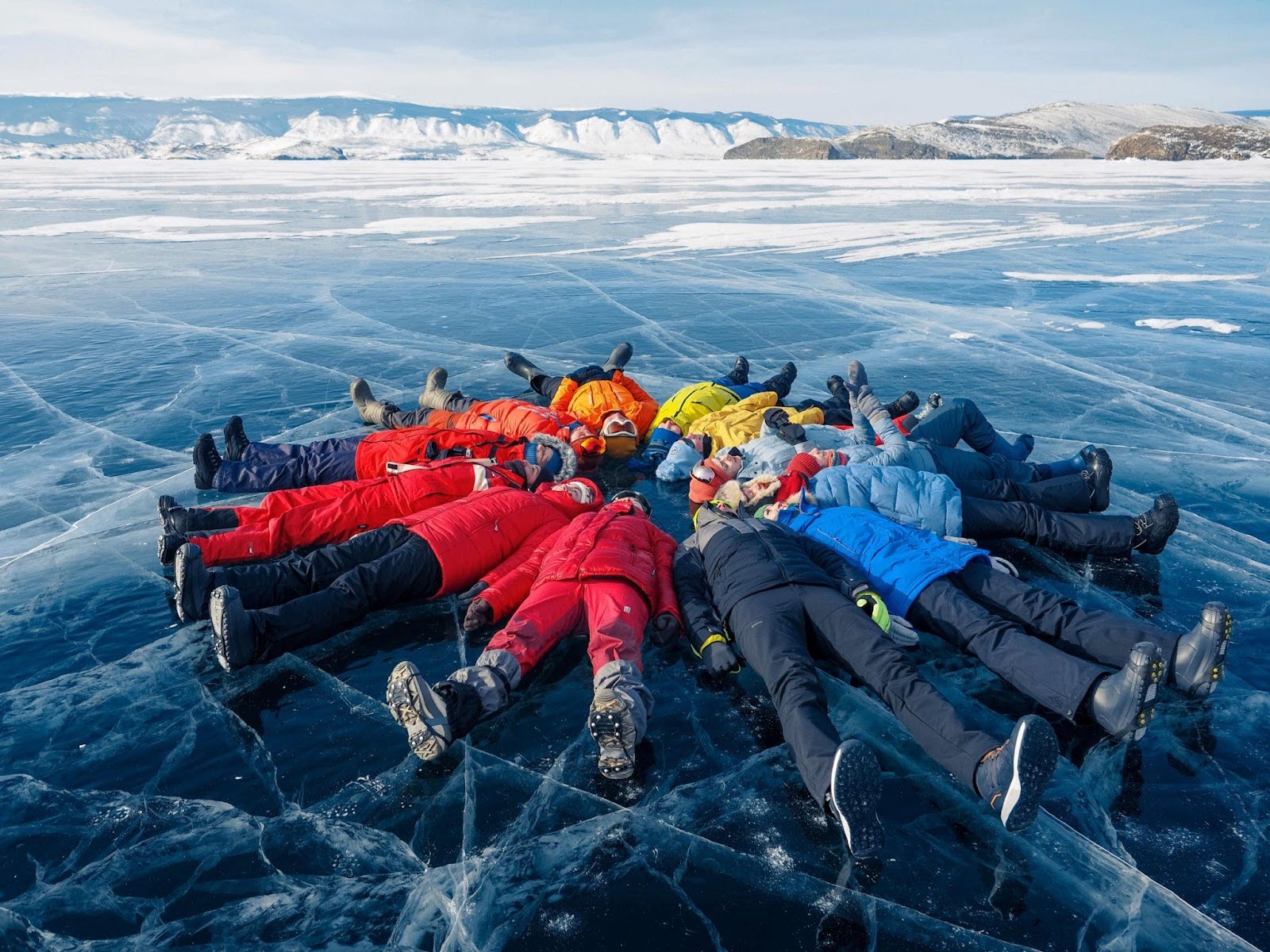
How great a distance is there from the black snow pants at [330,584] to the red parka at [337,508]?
0.35 m

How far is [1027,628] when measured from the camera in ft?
13.8

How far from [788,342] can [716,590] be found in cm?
773

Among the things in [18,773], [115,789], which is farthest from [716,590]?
[18,773]

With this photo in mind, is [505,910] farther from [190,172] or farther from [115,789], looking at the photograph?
[190,172]

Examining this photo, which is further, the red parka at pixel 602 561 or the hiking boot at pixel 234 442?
the hiking boot at pixel 234 442

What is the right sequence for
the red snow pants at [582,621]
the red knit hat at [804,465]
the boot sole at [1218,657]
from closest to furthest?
1. the boot sole at [1218,657]
2. the red snow pants at [582,621]
3. the red knit hat at [804,465]

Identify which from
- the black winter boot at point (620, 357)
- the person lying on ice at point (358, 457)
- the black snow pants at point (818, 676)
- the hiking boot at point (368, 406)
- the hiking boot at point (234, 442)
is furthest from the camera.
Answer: the black winter boot at point (620, 357)

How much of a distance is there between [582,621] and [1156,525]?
3697 mm

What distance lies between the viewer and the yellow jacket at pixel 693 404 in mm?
7387

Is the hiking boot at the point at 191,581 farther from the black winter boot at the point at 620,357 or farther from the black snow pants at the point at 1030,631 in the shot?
the black winter boot at the point at 620,357

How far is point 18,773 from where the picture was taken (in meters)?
3.49

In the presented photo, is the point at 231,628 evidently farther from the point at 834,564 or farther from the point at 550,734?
the point at 834,564

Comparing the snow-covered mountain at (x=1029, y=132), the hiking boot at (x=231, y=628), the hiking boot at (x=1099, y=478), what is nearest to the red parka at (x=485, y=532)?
the hiking boot at (x=231, y=628)

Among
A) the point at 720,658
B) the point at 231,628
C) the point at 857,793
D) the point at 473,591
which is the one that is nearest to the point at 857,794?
the point at 857,793
